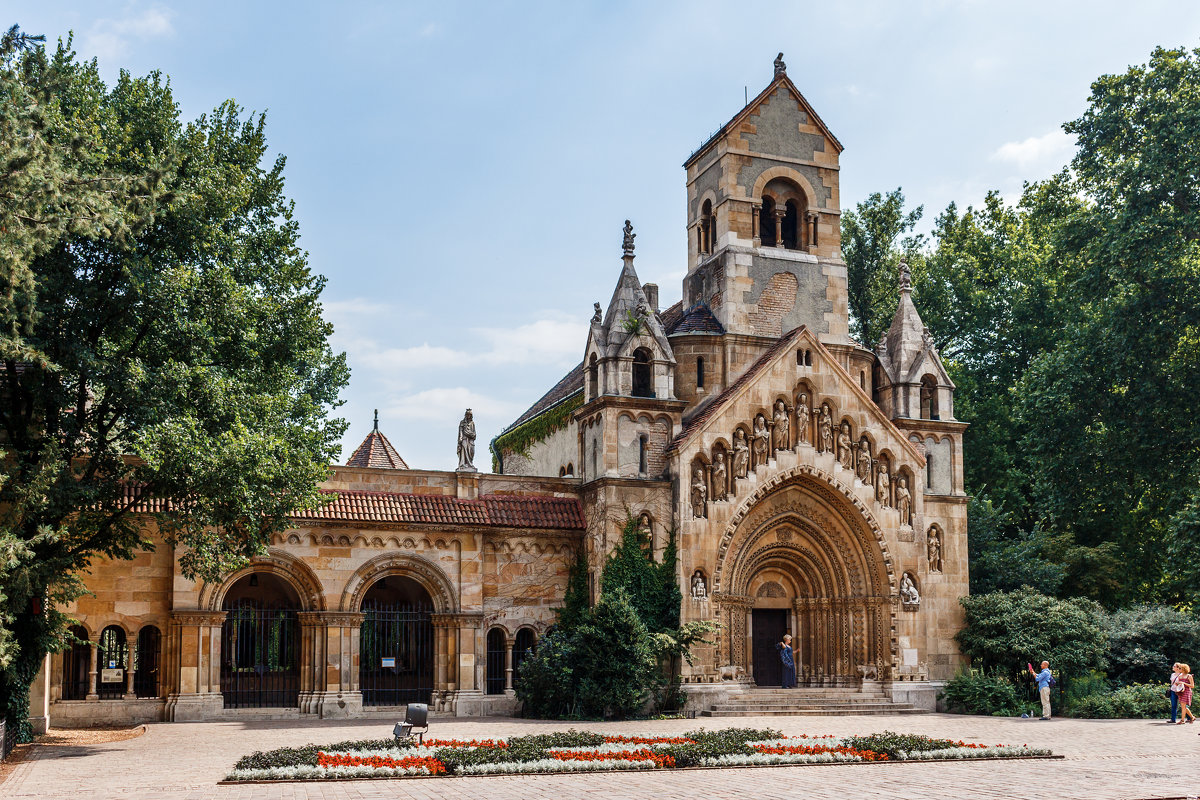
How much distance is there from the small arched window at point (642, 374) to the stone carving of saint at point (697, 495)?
109 inches

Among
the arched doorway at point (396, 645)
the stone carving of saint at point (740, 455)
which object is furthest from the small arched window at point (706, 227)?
the arched doorway at point (396, 645)

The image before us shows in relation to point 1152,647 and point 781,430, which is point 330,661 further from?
point 1152,647

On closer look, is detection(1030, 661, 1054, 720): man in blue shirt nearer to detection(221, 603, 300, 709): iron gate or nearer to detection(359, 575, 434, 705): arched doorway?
detection(359, 575, 434, 705): arched doorway

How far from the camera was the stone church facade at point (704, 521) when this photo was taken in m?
28.9

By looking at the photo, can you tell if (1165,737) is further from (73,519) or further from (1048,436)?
(73,519)

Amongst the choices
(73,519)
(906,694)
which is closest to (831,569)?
(906,694)

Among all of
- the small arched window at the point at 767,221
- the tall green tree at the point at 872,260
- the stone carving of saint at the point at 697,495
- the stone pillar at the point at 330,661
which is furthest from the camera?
the tall green tree at the point at 872,260

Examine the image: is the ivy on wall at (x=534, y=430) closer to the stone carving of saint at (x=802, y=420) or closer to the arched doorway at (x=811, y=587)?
the stone carving of saint at (x=802, y=420)

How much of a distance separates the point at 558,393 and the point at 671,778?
26481 millimetres

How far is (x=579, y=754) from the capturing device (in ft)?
60.1

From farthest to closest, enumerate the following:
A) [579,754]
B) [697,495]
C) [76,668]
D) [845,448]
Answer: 1. [845,448]
2. [697,495]
3. [76,668]
4. [579,754]

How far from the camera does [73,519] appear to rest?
2428cm

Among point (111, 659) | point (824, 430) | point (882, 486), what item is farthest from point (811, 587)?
point (111, 659)

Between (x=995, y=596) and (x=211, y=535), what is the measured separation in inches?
812
